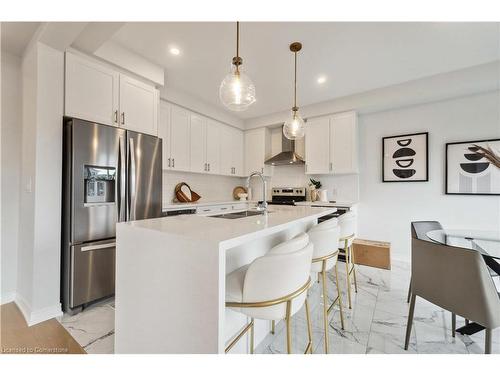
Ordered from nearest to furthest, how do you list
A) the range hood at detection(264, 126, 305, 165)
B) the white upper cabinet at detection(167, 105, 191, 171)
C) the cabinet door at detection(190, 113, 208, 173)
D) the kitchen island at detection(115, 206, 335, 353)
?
the kitchen island at detection(115, 206, 335, 353), the white upper cabinet at detection(167, 105, 191, 171), the cabinet door at detection(190, 113, 208, 173), the range hood at detection(264, 126, 305, 165)

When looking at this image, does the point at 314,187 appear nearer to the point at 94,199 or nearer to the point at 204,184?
the point at 204,184

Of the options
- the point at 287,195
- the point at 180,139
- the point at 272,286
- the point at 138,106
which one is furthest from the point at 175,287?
the point at 287,195

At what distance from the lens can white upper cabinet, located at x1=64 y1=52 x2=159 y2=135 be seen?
6.66ft

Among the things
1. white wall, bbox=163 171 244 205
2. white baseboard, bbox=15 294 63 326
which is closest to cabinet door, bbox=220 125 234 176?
white wall, bbox=163 171 244 205

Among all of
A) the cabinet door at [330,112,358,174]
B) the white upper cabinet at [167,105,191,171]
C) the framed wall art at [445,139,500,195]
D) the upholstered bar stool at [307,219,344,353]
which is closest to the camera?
the upholstered bar stool at [307,219,344,353]

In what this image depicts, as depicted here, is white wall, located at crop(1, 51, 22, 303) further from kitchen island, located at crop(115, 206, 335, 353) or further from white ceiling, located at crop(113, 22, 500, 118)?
kitchen island, located at crop(115, 206, 335, 353)

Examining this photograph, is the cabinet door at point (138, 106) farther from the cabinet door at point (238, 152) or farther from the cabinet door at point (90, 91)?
the cabinet door at point (238, 152)

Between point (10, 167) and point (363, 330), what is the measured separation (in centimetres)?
358

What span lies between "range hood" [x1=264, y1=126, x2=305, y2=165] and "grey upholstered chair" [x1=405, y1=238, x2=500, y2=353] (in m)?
2.71

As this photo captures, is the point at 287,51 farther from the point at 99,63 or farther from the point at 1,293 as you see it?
the point at 1,293

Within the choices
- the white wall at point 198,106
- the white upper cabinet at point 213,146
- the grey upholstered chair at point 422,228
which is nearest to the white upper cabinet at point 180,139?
the white wall at point 198,106

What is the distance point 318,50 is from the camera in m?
2.35

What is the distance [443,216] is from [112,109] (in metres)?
4.45

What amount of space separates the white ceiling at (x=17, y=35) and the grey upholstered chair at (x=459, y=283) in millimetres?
3453
